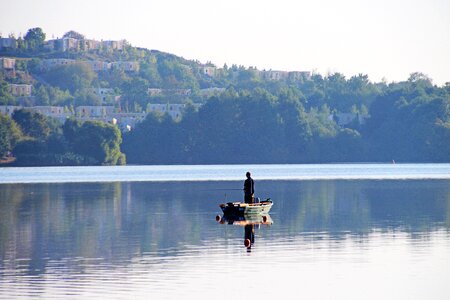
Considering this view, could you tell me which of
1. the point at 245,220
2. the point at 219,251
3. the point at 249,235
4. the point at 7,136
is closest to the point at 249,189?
the point at 245,220

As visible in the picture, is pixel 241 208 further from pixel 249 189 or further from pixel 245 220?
pixel 245 220

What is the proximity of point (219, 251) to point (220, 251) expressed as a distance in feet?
0.14

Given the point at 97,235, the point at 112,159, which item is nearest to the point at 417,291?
the point at 97,235

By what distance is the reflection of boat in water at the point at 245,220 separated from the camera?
45.1 m

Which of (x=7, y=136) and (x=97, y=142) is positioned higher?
(x=7, y=136)

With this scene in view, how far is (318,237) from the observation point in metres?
41.6

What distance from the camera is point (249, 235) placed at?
4144 cm

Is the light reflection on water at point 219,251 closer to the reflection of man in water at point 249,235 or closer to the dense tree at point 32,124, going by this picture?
the reflection of man in water at point 249,235

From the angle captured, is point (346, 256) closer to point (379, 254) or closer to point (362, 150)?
point (379, 254)

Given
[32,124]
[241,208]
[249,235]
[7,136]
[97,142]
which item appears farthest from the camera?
[32,124]

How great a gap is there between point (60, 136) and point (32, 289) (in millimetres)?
129912

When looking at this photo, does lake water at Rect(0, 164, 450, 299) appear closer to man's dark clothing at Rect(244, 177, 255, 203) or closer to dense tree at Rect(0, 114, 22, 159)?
man's dark clothing at Rect(244, 177, 255, 203)

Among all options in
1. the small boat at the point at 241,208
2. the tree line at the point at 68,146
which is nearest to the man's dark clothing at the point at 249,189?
the small boat at the point at 241,208

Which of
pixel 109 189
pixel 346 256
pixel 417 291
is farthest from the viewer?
pixel 109 189
